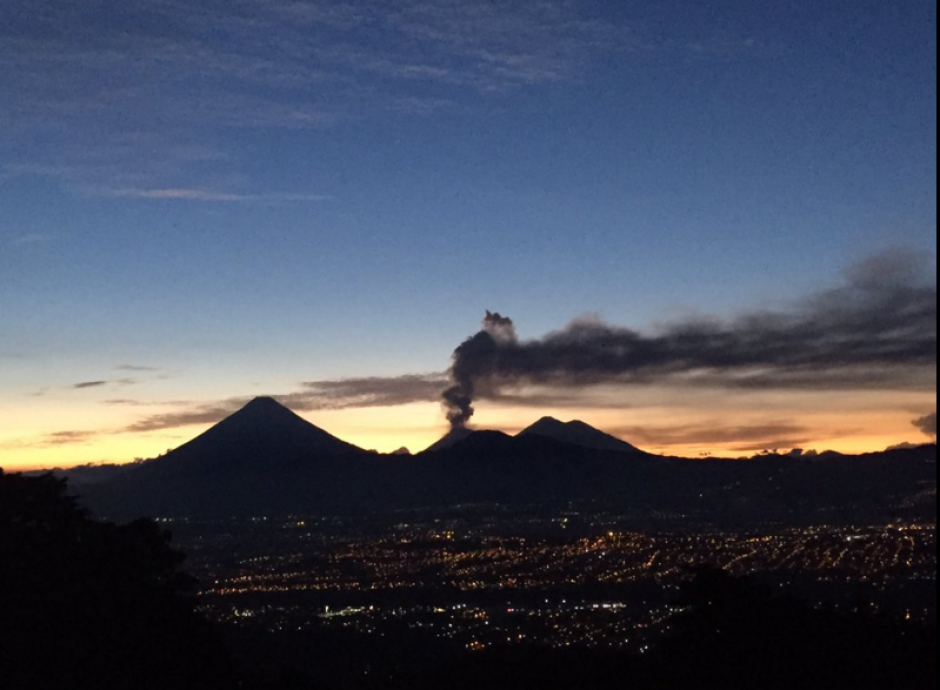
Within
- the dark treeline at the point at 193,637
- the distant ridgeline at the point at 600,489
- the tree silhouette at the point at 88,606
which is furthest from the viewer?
the distant ridgeline at the point at 600,489

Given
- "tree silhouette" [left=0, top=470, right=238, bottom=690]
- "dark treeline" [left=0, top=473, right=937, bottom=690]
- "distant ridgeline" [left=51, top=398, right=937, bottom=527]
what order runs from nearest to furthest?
"dark treeline" [left=0, top=473, right=937, bottom=690] → "tree silhouette" [left=0, top=470, right=238, bottom=690] → "distant ridgeline" [left=51, top=398, right=937, bottom=527]

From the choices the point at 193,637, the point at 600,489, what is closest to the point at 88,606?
the point at 193,637

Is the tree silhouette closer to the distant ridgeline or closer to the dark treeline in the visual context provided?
the dark treeline

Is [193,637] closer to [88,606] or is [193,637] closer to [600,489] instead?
[88,606]

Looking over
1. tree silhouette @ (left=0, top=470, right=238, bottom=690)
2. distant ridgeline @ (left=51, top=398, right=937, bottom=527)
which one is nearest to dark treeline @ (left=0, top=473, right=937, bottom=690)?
tree silhouette @ (left=0, top=470, right=238, bottom=690)

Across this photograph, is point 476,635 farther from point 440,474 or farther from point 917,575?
point 440,474

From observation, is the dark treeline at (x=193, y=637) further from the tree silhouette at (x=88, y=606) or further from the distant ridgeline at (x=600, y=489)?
the distant ridgeline at (x=600, y=489)

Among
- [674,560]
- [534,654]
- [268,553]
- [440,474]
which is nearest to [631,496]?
[440,474]

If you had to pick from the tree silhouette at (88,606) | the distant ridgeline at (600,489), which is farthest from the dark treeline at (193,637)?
the distant ridgeline at (600,489)
